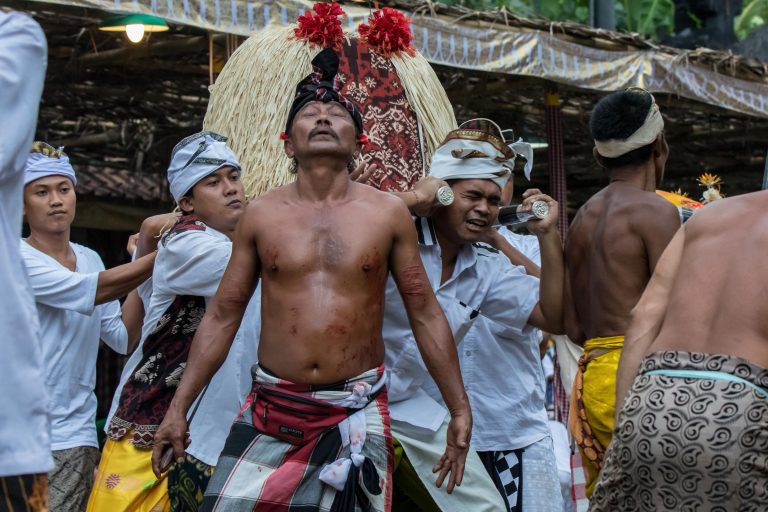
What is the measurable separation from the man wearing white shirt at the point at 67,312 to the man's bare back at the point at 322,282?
1.10 meters

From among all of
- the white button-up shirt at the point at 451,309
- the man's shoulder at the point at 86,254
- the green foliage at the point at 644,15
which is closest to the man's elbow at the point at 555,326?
the white button-up shirt at the point at 451,309

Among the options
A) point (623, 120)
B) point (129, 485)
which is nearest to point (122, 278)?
point (129, 485)

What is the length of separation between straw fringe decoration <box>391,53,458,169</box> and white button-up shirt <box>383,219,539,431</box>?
502 millimetres

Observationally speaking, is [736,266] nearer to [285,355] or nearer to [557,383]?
[285,355]

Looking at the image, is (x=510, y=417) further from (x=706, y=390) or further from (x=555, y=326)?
(x=706, y=390)

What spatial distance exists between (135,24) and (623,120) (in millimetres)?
3932

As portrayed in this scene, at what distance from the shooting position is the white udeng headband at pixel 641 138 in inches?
185

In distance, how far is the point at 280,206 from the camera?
14.4 feet

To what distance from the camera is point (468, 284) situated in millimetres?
5344

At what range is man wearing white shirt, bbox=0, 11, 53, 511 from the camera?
2.78 m

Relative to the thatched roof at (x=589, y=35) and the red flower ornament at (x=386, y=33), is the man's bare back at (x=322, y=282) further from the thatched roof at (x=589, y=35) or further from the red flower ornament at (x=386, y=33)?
the thatched roof at (x=589, y=35)

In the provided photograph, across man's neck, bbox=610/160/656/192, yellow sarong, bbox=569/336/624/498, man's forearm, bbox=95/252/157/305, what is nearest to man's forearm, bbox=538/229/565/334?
yellow sarong, bbox=569/336/624/498

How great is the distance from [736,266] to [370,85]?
7.88 ft

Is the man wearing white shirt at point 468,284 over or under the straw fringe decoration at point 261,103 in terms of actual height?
under
